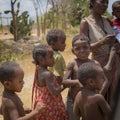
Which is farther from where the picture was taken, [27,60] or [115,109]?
[27,60]

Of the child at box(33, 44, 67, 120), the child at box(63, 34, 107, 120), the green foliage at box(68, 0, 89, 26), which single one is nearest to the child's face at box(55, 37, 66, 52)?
the child at box(63, 34, 107, 120)

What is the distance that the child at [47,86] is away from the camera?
9.06 ft

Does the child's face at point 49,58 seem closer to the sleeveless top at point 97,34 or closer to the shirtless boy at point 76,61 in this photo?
the shirtless boy at point 76,61

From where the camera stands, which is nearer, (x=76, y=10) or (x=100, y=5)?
(x=100, y=5)

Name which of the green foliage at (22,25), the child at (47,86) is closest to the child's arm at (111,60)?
the child at (47,86)

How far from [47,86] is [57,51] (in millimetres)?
452

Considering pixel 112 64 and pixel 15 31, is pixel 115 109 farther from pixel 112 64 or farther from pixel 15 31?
pixel 15 31

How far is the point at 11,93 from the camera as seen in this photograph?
234 centimetres

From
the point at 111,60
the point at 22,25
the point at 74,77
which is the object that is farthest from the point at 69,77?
the point at 22,25

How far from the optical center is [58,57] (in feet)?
9.98

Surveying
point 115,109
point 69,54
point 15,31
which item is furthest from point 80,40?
point 15,31

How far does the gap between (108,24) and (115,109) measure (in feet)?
8.01

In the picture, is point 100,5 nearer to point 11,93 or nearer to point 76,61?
point 76,61

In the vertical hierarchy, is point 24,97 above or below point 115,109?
below
